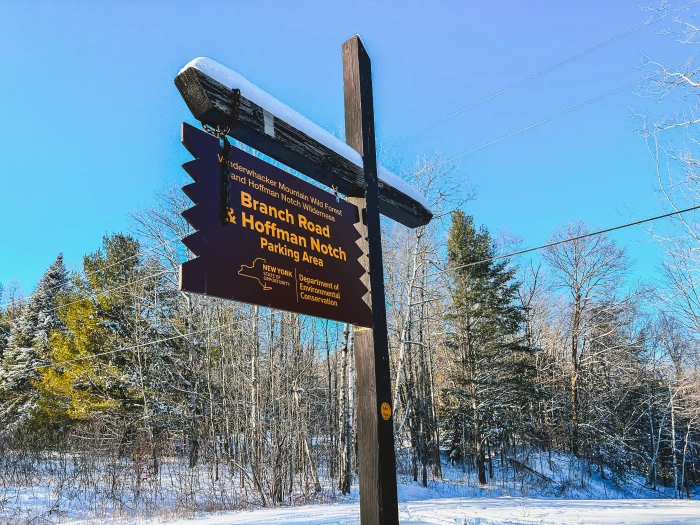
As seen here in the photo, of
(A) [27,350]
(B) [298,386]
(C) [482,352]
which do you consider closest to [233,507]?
(B) [298,386]

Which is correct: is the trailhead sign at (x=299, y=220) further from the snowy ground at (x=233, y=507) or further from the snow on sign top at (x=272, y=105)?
the snowy ground at (x=233, y=507)

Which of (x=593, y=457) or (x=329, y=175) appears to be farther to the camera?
(x=593, y=457)

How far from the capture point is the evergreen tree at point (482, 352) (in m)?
19.3

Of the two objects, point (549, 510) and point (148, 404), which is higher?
point (148, 404)

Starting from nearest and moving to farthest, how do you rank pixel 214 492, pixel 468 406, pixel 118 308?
pixel 214 492, pixel 118 308, pixel 468 406

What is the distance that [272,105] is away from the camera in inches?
93.2

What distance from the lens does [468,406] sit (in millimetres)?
19812

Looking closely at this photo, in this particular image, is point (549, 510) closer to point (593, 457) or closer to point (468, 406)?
point (468, 406)

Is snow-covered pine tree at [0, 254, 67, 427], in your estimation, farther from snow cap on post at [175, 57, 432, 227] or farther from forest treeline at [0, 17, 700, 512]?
snow cap on post at [175, 57, 432, 227]

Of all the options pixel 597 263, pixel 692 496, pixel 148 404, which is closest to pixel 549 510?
pixel 148 404

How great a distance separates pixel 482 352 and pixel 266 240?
63.1ft

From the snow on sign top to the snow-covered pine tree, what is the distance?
2362cm

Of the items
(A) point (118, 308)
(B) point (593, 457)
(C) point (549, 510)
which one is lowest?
(B) point (593, 457)

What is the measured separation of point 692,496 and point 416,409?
48.0ft
